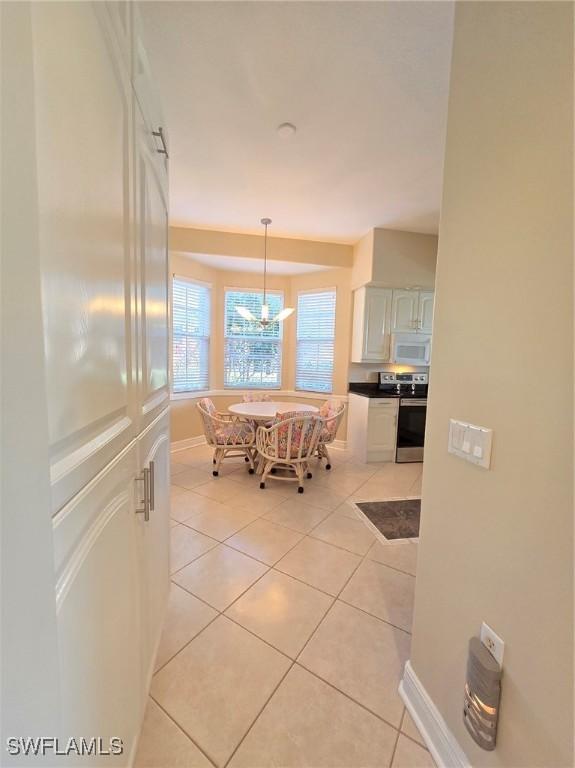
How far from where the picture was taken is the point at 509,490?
0.87 meters

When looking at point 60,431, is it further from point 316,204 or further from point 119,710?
point 316,204

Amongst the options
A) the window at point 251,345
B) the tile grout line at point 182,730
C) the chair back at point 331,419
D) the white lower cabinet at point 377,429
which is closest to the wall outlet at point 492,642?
the tile grout line at point 182,730

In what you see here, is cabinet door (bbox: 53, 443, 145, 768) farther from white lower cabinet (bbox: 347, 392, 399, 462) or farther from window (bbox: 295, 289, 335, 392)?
window (bbox: 295, 289, 335, 392)

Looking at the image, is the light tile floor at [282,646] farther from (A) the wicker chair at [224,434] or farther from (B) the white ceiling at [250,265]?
(B) the white ceiling at [250,265]

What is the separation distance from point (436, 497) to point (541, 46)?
137cm

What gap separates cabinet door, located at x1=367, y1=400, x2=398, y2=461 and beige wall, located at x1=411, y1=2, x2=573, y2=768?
305 centimetres

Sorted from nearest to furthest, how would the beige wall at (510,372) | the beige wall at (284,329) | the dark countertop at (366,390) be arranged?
the beige wall at (510,372) < the dark countertop at (366,390) < the beige wall at (284,329)

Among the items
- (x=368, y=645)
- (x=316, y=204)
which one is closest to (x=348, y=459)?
(x=368, y=645)

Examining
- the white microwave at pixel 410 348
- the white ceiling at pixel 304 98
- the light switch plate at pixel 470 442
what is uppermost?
the white ceiling at pixel 304 98

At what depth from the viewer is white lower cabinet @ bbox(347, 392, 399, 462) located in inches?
165

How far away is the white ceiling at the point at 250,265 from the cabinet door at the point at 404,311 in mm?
1238

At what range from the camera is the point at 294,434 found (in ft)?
10.2

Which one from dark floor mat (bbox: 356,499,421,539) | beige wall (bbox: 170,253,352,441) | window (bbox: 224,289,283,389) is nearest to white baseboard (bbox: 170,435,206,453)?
beige wall (bbox: 170,253,352,441)

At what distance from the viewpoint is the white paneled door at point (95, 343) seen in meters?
0.51
